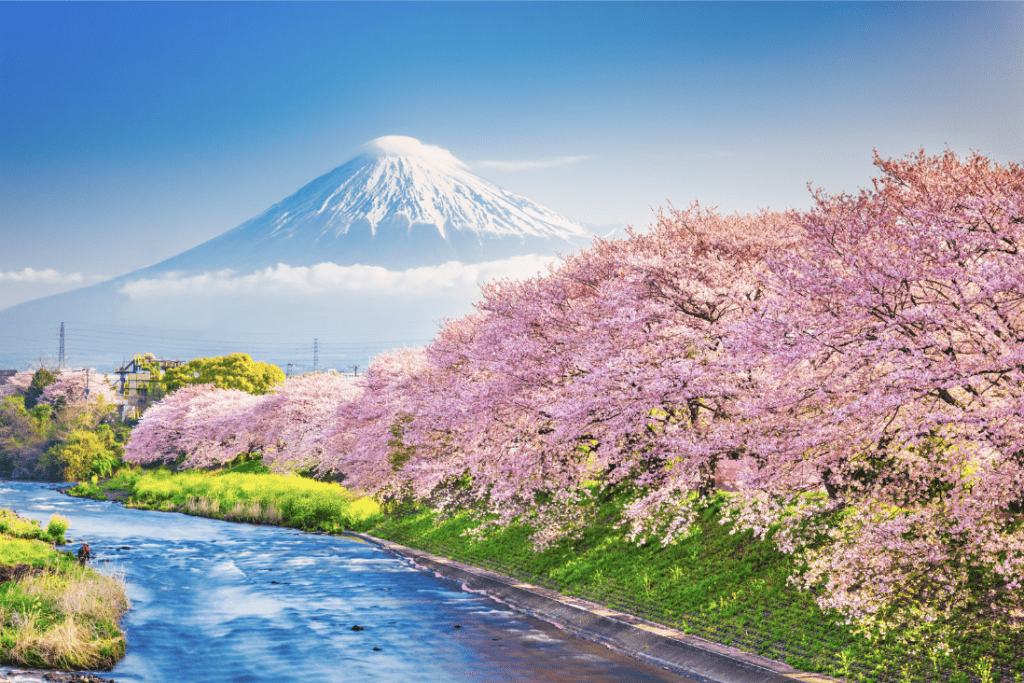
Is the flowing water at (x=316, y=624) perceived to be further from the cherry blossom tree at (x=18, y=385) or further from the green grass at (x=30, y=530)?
the cherry blossom tree at (x=18, y=385)

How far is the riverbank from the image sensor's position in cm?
1390

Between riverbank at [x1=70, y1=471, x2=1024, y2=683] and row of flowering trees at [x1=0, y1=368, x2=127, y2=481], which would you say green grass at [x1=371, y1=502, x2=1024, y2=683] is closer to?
riverbank at [x1=70, y1=471, x2=1024, y2=683]

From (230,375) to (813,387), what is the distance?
3562 inches

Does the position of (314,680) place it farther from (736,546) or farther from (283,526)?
(283,526)

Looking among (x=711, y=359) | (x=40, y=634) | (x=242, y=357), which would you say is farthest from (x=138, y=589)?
(x=242, y=357)

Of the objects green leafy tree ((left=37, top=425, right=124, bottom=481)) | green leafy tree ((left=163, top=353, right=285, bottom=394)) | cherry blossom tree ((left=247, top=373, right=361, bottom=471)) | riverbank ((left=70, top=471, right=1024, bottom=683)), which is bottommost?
green leafy tree ((left=37, top=425, right=124, bottom=481))

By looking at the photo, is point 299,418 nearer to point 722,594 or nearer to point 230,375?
point 230,375

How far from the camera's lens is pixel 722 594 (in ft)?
63.7

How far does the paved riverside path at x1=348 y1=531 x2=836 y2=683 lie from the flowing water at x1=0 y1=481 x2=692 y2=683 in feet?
1.38

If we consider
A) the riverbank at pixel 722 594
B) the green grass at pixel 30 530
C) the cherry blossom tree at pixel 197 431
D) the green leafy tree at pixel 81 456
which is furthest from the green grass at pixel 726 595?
the green leafy tree at pixel 81 456

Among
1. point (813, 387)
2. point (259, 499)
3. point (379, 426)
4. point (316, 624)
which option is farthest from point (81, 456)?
point (813, 387)

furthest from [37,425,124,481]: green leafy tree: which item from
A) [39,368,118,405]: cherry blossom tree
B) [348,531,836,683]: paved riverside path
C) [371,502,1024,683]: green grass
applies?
[348,531,836,683]: paved riverside path

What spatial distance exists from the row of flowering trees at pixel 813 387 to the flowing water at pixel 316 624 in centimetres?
382

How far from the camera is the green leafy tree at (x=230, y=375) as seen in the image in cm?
9588
